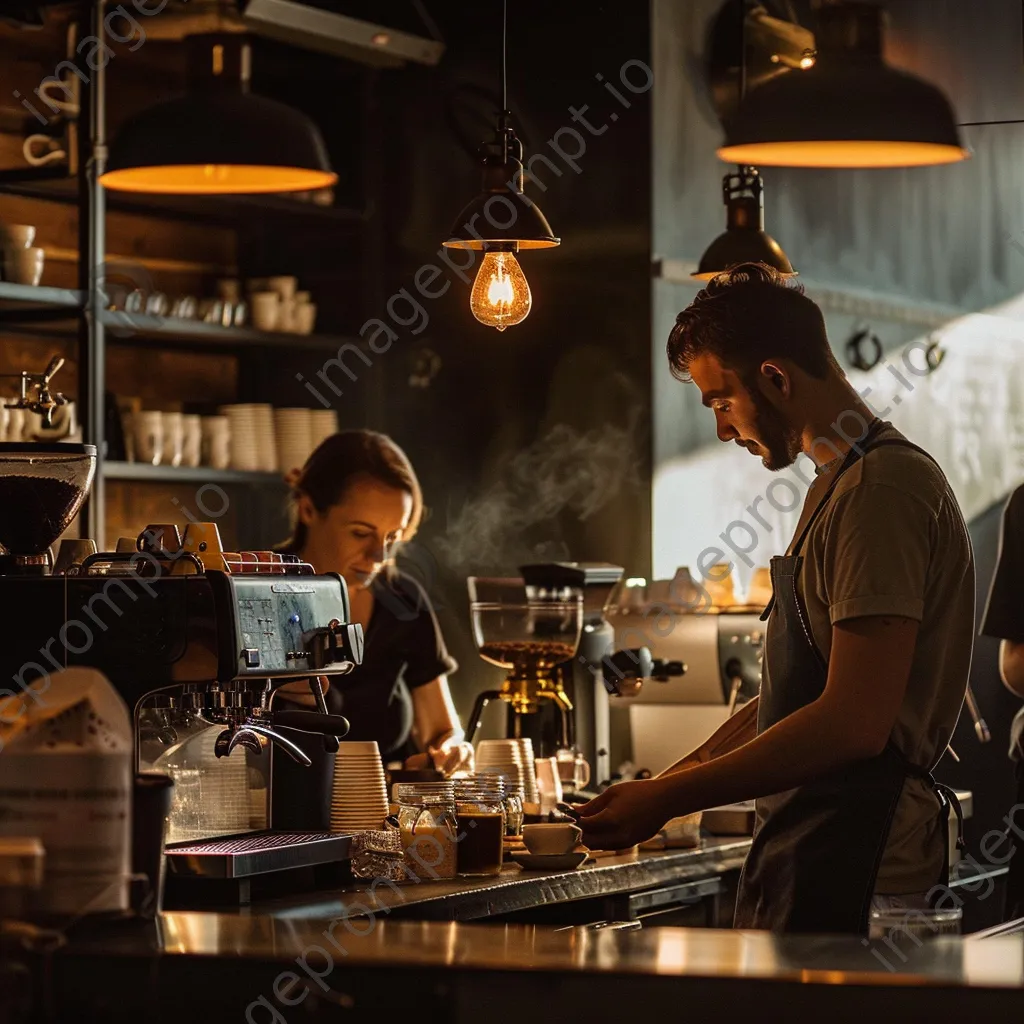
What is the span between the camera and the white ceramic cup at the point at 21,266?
4.80m

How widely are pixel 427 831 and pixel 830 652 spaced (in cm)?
83

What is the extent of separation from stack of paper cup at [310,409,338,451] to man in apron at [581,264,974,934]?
308 cm

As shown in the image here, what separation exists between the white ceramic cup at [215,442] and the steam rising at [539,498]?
691 mm

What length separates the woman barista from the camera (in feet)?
13.4

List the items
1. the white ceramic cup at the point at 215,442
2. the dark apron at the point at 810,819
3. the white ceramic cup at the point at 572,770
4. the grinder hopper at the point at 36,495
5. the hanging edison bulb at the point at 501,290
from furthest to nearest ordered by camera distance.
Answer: the white ceramic cup at the point at 215,442, the white ceramic cup at the point at 572,770, the hanging edison bulb at the point at 501,290, the grinder hopper at the point at 36,495, the dark apron at the point at 810,819

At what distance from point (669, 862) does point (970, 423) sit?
126 inches

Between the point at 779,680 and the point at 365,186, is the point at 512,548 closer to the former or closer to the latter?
the point at 365,186

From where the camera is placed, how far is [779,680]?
249 cm

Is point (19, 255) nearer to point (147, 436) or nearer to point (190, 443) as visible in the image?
point (147, 436)

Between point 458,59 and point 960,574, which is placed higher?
point 458,59

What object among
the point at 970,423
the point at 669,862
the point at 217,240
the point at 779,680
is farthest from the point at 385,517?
the point at 970,423

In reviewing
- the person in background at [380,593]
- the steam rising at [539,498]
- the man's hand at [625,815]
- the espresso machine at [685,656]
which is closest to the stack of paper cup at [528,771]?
the person in background at [380,593]

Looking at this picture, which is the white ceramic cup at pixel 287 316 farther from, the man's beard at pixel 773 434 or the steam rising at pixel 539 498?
the man's beard at pixel 773 434

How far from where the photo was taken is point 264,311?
5.51 meters
